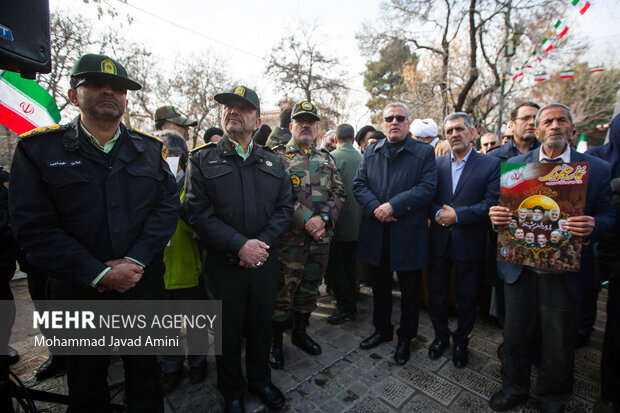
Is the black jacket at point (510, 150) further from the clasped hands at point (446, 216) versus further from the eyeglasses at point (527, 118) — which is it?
the clasped hands at point (446, 216)

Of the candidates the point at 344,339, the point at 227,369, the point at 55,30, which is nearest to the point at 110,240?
the point at 227,369

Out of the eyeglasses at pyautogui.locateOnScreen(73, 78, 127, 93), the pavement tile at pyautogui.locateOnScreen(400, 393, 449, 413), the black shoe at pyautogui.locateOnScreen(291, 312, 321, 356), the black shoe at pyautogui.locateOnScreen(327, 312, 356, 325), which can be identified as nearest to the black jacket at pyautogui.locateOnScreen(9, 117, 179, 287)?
the eyeglasses at pyautogui.locateOnScreen(73, 78, 127, 93)

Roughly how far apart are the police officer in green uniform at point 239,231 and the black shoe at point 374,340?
3.58ft

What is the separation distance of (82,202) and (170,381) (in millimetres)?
1710

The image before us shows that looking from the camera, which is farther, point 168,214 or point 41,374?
point 41,374

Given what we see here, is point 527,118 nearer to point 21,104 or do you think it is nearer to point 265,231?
point 265,231

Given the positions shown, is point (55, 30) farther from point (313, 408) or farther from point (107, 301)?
point (313, 408)

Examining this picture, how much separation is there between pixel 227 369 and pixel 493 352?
2636 mm

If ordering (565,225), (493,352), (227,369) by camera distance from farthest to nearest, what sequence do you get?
(493,352) → (227,369) → (565,225)

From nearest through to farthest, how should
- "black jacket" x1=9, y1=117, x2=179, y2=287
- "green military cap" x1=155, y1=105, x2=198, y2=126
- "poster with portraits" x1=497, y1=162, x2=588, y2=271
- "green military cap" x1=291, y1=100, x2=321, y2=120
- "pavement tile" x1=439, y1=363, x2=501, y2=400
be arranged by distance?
"black jacket" x1=9, y1=117, x2=179, y2=287 < "poster with portraits" x1=497, y1=162, x2=588, y2=271 < "pavement tile" x1=439, y1=363, x2=501, y2=400 < "green military cap" x1=291, y1=100, x2=321, y2=120 < "green military cap" x1=155, y1=105, x2=198, y2=126

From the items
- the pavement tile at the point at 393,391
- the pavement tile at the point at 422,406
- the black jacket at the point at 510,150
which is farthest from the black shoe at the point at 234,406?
the black jacket at the point at 510,150

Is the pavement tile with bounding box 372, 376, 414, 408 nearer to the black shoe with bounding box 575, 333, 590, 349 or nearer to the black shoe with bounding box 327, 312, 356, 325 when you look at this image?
the black shoe with bounding box 327, 312, 356, 325

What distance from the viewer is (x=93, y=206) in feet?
Answer: 5.81

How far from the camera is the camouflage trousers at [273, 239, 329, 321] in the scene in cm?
286
